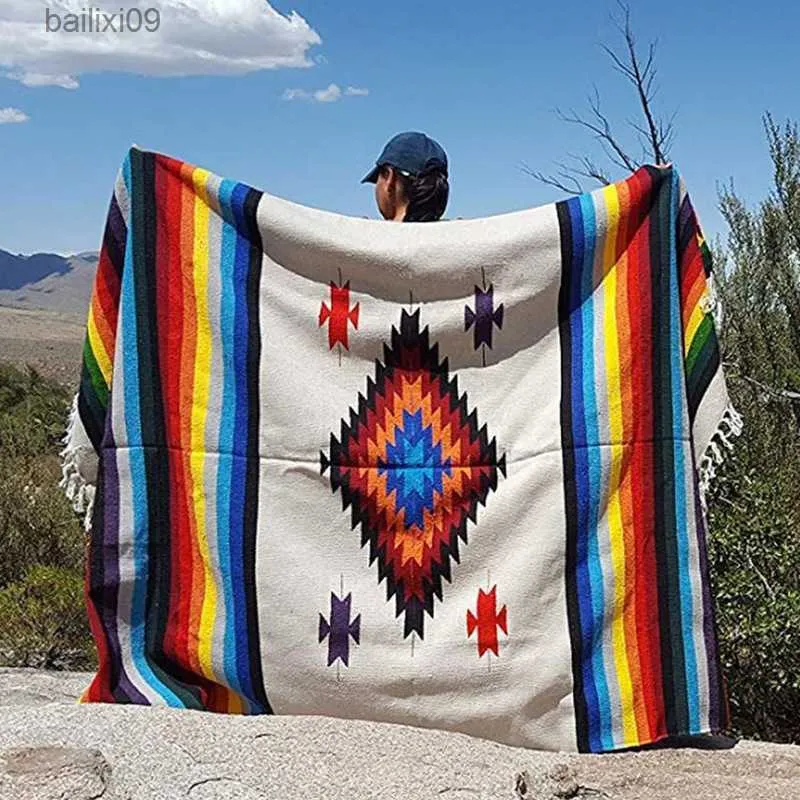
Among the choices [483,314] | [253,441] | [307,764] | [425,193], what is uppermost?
[425,193]

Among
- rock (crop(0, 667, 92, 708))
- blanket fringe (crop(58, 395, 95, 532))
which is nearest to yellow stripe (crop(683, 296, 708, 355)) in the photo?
blanket fringe (crop(58, 395, 95, 532))

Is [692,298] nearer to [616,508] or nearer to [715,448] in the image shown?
[715,448]

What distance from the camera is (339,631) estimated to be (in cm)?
396

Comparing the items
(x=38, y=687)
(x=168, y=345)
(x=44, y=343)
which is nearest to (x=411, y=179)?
(x=168, y=345)

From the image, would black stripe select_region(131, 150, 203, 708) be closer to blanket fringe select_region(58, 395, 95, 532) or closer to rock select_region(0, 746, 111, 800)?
blanket fringe select_region(58, 395, 95, 532)

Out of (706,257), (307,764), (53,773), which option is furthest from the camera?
(706,257)

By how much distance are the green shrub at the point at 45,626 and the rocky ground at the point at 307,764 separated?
1924 mm

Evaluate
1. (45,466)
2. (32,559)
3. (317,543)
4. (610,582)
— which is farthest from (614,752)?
(45,466)

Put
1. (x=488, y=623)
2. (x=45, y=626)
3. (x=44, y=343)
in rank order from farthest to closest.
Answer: (x=44, y=343), (x=45, y=626), (x=488, y=623)

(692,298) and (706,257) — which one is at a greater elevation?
(706,257)

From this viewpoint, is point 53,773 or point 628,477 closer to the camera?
point 53,773

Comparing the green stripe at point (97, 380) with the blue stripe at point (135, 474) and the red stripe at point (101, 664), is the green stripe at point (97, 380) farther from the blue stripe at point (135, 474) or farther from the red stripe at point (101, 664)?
→ the red stripe at point (101, 664)

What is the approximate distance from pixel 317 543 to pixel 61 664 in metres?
2.32

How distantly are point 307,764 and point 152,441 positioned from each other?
1.05 m
